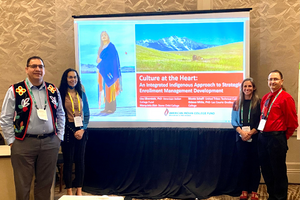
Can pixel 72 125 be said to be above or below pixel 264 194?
above

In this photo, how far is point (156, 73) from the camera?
3359mm

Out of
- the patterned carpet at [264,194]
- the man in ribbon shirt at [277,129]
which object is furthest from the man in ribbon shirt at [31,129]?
the man in ribbon shirt at [277,129]

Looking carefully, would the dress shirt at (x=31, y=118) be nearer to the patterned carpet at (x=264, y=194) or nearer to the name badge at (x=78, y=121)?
the name badge at (x=78, y=121)

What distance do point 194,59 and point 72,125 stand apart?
1719mm

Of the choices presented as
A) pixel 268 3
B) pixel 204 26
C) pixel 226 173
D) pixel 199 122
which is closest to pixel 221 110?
pixel 199 122

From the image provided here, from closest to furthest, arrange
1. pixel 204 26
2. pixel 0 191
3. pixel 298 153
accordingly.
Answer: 1. pixel 0 191
2. pixel 204 26
3. pixel 298 153

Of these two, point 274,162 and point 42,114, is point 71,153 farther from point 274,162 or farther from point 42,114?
point 274,162

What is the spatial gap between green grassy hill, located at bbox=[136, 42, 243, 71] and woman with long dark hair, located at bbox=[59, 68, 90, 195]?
919 mm

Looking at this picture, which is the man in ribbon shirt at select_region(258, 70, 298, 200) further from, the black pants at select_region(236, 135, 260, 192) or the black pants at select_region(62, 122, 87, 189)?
the black pants at select_region(62, 122, 87, 189)

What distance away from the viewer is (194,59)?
330 cm

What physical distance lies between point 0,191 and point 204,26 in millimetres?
2983

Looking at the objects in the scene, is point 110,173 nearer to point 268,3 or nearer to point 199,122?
point 199,122

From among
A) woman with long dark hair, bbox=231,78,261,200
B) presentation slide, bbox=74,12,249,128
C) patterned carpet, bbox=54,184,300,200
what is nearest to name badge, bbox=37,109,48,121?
presentation slide, bbox=74,12,249,128

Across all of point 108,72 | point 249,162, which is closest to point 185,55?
point 108,72
